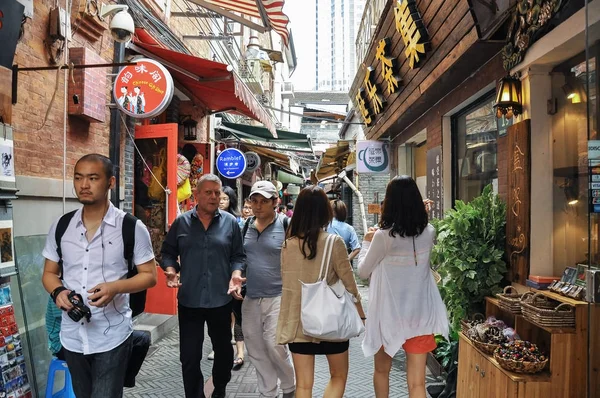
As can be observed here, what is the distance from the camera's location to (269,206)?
14.0 feet

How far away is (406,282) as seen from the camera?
3500 mm

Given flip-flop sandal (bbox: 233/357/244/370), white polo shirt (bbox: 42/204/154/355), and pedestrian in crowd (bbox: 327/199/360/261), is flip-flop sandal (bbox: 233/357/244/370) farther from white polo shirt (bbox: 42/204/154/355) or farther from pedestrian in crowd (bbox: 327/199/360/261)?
white polo shirt (bbox: 42/204/154/355)

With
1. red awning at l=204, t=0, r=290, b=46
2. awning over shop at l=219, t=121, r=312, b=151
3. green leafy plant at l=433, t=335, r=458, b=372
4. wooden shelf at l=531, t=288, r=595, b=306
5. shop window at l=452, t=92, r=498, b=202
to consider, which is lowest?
green leafy plant at l=433, t=335, r=458, b=372

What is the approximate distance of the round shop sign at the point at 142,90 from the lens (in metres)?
6.02

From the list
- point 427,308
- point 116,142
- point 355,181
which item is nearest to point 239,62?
point 355,181

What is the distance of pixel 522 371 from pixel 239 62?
55.0 ft

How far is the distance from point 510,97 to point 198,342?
11.0 ft

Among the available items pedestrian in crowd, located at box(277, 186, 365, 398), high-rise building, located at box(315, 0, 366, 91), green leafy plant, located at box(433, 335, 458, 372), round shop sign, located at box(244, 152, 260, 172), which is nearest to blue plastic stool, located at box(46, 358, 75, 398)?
pedestrian in crowd, located at box(277, 186, 365, 398)

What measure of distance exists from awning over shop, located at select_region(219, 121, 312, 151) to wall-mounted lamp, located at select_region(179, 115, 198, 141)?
207cm

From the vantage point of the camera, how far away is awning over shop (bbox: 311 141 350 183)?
16.3 m

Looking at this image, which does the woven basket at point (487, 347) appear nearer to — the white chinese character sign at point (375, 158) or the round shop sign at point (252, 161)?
the white chinese character sign at point (375, 158)

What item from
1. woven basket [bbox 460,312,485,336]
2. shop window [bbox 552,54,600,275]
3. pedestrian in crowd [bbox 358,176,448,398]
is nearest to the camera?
pedestrian in crowd [bbox 358,176,448,398]

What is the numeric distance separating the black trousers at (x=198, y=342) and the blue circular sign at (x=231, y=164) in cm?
760

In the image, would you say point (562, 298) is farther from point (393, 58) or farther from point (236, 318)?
point (393, 58)
